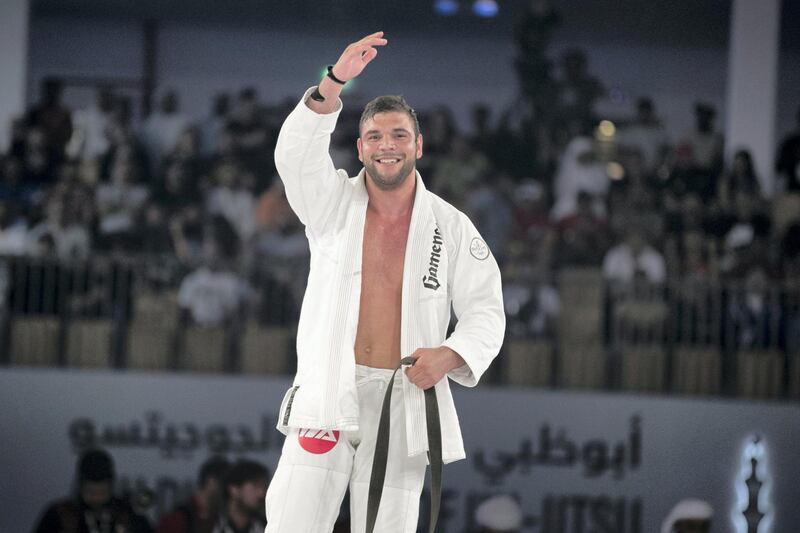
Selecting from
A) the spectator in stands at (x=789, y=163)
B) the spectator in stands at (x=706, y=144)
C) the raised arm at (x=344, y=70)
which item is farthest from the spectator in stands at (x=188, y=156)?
the raised arm at (x=344, y=70)

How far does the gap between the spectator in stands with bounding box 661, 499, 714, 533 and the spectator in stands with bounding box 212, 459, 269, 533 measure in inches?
95.0

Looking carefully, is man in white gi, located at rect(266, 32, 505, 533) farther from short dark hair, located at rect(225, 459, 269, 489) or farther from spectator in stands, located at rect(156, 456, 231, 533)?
spectator in stands, located at rect(156, 456, 231, 533)

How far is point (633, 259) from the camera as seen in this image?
8758mm

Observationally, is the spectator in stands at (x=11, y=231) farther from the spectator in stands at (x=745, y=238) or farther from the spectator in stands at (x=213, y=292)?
the spectator in stands at (x=745, y=238)

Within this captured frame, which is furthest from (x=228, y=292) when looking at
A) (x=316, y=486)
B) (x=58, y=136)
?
(x=316, y=486)

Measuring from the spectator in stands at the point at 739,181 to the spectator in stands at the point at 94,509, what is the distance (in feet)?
15.5

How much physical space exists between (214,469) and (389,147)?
187 inches

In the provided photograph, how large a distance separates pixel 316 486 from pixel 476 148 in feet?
22.0

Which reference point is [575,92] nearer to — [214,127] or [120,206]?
[214,127]

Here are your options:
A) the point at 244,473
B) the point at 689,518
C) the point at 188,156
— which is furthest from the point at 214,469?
the point at 689,518

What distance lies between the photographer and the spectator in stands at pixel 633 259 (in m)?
8.66

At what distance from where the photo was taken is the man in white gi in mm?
3467

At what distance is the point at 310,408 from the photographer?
348cm

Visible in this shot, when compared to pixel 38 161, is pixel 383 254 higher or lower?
lower
